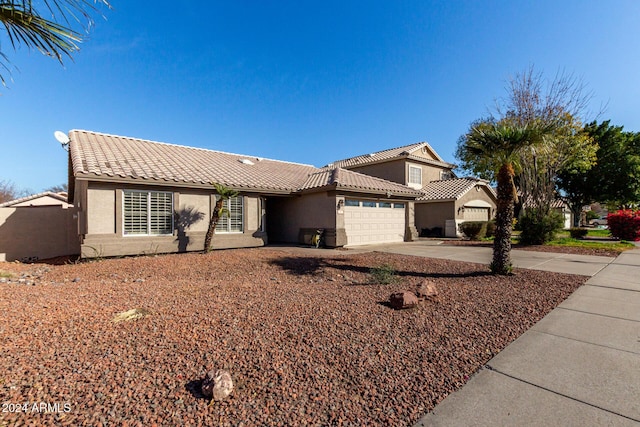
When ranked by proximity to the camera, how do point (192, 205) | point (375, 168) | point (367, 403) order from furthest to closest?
point (375, 168) → point (192, 205) → point (367, 403)

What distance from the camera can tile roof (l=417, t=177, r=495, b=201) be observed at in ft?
70.5

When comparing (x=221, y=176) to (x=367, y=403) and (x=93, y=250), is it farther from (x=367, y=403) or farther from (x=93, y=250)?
(x=367, y=403)

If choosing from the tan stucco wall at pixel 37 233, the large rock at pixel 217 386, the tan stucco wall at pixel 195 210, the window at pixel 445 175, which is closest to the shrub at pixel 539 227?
the window at pixel 445 175

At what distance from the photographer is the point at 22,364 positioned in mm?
3219

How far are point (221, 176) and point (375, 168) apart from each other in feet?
45.5

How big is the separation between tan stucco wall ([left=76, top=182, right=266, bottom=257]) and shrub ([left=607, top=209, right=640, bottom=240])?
68.2 feet

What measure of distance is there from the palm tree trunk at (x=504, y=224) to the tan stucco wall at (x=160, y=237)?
10246 mm

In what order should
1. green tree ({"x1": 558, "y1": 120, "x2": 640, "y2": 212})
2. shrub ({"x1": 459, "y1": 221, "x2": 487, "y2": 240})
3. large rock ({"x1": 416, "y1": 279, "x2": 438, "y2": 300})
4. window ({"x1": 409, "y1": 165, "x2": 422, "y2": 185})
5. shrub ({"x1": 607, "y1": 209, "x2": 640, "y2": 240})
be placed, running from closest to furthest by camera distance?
large rock ({"x1": 416, "y1": 279, "x2": 438, "y2": 300}) → shrub ({"x1": 607, "y1": 209, "x2": 640, "y2": 240}) → shrub ({"x1": 459, "y1": 221, "x2": 487, "y2": 240}) → window ({"x1": 409, "y1": 165, "x2": 422, "y2": 185}) → green tree ({"x1": 558, "y1": 120, "x2": 640, "y2": 212})

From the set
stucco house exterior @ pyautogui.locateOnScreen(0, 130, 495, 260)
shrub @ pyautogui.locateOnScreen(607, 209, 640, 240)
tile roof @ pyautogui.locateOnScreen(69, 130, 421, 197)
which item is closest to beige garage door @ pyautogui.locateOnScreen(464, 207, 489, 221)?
stucco house exterior @ pyautogui.locateOnScreen(0, 130, 495, 260)

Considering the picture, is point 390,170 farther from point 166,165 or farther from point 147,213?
point 147,213

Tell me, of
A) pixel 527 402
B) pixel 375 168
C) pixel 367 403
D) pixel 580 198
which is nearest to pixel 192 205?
pixel 367 403

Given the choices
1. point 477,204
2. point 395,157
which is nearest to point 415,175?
point 395,157

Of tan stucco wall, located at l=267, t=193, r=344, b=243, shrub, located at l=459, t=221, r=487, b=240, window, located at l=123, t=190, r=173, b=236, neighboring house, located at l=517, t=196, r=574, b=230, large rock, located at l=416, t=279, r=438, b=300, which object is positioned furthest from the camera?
neighboring house, located at l=517, t=196, r=574, b=230

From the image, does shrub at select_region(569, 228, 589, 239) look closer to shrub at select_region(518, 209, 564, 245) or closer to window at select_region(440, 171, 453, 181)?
shrub at select_region(518, 209, 564, 245)
